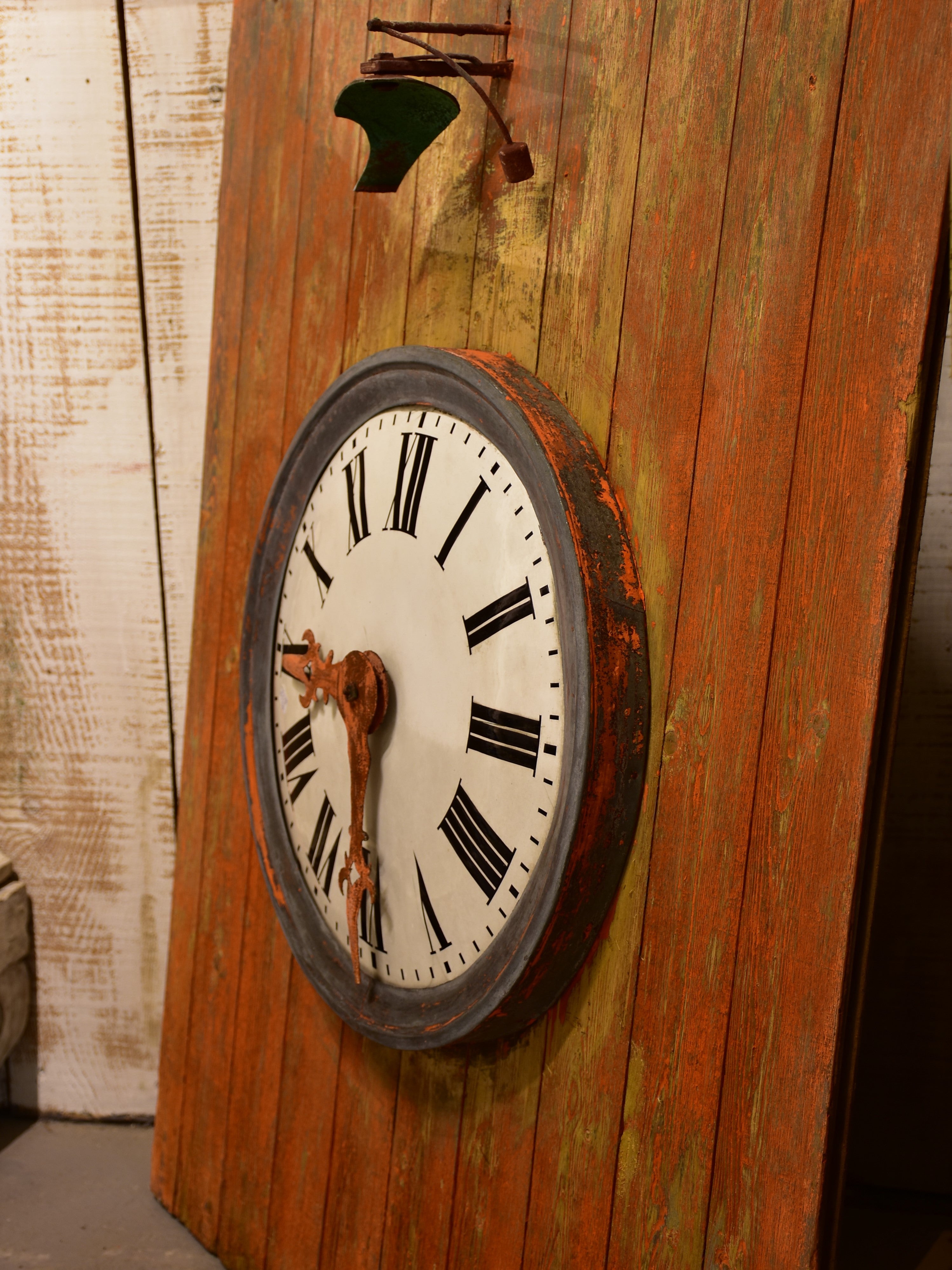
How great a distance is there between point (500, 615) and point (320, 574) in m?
0.36

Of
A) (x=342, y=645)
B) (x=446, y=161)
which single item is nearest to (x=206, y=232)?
(x=446, y=161)

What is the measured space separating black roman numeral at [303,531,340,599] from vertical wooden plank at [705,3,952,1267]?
59cm

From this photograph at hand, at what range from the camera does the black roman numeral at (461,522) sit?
3.57ft

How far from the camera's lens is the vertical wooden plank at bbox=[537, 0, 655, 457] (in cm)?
104

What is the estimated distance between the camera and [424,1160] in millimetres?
1246

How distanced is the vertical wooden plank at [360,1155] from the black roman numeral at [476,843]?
35 cm

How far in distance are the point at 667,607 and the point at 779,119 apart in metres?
0.42

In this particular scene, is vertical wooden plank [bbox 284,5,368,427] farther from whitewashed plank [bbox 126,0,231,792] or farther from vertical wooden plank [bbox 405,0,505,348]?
whitewashed plank [bbox 126,0,231,792]

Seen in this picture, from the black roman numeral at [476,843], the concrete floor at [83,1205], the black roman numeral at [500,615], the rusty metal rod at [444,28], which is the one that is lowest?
the concrete floor at [83,1205]

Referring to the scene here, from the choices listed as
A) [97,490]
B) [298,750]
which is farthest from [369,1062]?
[97,490]

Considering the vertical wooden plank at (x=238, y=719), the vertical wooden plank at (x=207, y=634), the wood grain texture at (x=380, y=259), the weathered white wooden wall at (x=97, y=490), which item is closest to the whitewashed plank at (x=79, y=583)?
the weathered white wooden wall at (x=97, y=490)

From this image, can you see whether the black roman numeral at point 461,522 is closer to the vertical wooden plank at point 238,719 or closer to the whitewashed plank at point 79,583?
the vertical wooden plank at point 238,719

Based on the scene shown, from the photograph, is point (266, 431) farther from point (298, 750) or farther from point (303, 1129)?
point (303, 1129)

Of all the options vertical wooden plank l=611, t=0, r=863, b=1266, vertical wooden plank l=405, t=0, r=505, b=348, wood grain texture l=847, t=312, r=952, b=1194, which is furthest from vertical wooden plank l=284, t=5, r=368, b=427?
wood grain texture l=847, t=312, r=952, b=1194
